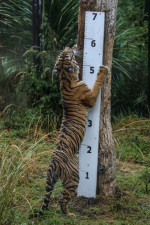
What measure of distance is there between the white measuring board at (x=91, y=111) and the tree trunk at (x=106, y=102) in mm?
111

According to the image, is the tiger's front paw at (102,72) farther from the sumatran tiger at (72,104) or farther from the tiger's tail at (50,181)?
the tiger's tail at (50,181)

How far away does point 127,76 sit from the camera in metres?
10.1

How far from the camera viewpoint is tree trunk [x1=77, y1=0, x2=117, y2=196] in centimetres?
462

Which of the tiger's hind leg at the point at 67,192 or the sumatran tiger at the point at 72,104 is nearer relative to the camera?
the tiger's hind leg at the point at 67,192

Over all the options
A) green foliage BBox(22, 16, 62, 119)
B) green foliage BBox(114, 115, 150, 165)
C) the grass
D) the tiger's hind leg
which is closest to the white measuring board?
the grass

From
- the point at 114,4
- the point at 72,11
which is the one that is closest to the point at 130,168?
the point at 114,4

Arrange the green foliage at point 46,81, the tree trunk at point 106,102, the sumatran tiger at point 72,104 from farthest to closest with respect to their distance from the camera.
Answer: the green foliage at point 46,81, the tree trunk at point 106,102, the sumatran tiger at point 72,104

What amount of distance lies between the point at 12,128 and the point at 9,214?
4.25 metres

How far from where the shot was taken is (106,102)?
4.77m

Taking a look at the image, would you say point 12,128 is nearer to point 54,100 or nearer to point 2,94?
point 54,100

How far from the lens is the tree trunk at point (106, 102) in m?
4.62

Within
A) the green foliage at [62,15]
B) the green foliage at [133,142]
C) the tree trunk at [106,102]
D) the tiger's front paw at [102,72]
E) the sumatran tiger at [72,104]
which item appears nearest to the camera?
the sumatran tiger at [72,104]

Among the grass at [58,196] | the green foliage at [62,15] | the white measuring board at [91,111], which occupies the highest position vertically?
the green foliage at [62,15]

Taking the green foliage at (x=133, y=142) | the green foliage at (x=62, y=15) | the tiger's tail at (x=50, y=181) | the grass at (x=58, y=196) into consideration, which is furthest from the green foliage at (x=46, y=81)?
the tiger's tail at (x=50, y=181)
